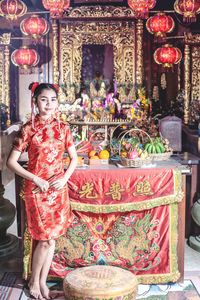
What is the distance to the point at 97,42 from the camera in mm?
9500

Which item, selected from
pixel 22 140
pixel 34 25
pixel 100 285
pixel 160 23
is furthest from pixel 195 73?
pixel 100 285

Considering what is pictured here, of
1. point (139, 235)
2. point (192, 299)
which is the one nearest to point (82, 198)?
point (139, 235)

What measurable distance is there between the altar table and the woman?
27 centimetres

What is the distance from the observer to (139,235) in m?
3.43

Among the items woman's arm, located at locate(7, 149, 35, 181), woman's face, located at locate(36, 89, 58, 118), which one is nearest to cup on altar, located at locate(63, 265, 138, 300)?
woman's arm, located at locate(7, 149, 35, 181)

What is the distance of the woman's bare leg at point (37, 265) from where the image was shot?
3131mm

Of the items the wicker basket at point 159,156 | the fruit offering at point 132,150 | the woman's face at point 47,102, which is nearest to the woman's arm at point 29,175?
the woman's face at point 47,102

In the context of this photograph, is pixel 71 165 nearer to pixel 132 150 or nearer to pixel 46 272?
pixel 132 150

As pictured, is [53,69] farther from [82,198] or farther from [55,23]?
[82,198]

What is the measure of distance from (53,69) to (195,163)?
5692 mm

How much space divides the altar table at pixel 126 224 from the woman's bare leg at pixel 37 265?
7.5 inches

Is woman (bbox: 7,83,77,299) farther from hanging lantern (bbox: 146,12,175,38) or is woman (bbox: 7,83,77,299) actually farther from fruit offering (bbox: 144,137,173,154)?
hanging lantern (bbox: 146,12,175,38)

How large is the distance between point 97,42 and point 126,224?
661cm

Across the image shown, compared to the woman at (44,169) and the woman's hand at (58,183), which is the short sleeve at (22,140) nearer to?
the woman at (44,169)
